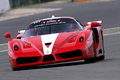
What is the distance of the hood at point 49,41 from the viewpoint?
8.59 m

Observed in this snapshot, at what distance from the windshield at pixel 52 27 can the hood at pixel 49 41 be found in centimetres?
51

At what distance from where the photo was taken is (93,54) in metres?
8.90

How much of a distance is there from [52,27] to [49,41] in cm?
113

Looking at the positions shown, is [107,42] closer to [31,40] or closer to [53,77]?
[31,40]

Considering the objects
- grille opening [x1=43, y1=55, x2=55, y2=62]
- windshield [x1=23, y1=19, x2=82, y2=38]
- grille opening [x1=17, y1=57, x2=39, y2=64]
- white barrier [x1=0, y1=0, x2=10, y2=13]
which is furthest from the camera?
white barrier [x1=0, y1=0, x2=10, y2=13]

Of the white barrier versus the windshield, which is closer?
the windshield

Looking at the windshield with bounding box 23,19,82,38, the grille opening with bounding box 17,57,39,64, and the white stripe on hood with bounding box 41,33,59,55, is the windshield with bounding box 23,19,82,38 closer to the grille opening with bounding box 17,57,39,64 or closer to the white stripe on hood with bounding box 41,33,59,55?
the white stripe on hood with bounding box 41,33,59,55

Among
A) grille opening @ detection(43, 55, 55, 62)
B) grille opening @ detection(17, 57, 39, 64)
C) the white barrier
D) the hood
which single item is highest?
the hood

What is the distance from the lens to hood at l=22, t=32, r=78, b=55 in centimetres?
859

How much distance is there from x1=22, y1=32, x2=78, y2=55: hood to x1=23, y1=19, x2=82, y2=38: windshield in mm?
510

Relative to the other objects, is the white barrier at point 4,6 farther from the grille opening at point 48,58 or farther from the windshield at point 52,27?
the grille opening at point 48,58

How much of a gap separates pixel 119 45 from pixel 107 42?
4.25 feet

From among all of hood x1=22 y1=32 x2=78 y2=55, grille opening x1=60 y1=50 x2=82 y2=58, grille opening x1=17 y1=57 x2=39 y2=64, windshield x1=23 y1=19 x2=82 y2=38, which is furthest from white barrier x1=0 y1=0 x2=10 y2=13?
grille opening x1=60 y1=50 x2=82 y2=58

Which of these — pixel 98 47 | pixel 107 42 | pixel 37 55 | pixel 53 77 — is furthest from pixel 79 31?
pixel 107 42
